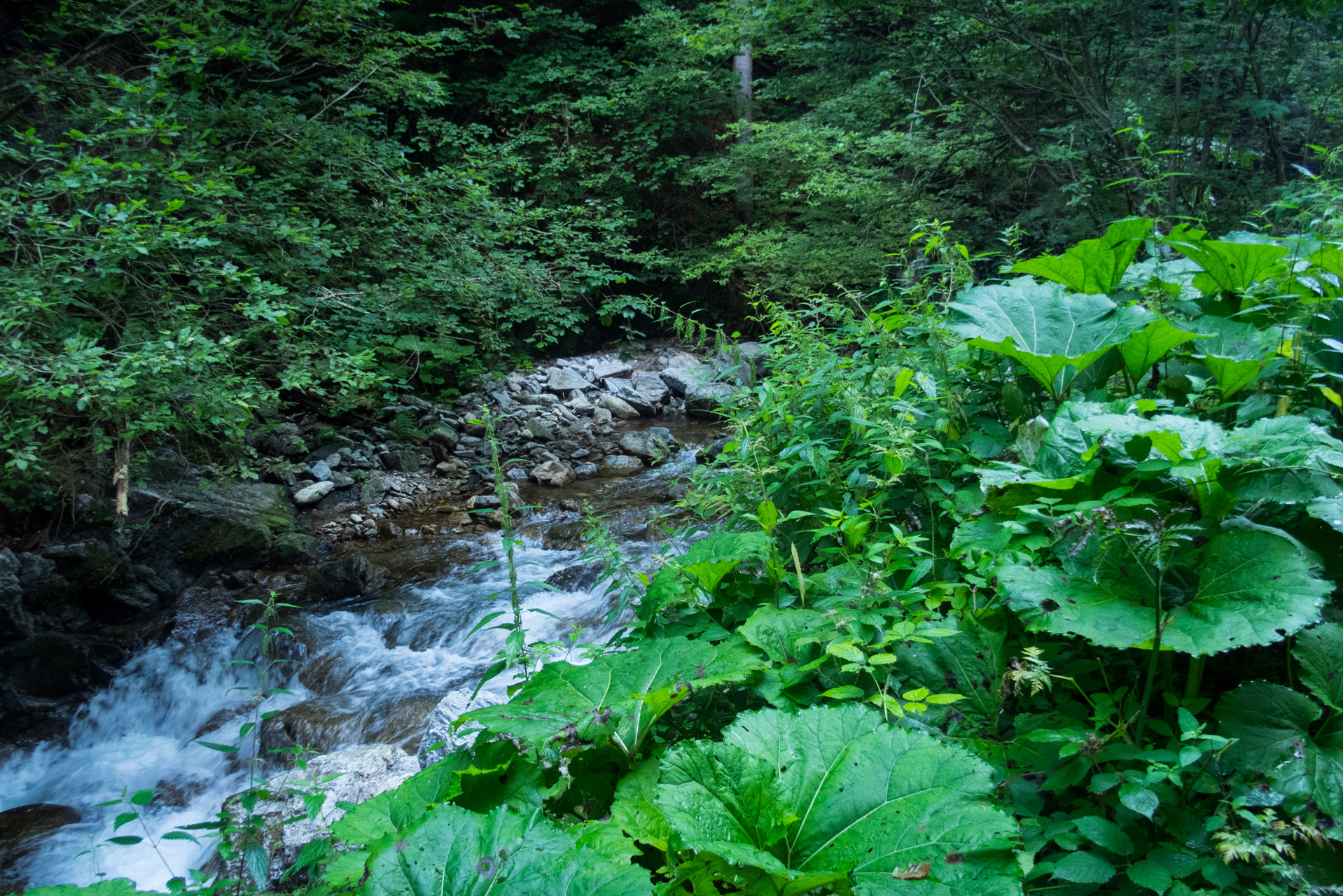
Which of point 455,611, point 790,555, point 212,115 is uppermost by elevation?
point 212,115

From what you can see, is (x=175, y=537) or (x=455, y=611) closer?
(x=455, y=611)

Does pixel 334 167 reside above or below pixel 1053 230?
above

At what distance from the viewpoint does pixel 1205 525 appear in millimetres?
1179

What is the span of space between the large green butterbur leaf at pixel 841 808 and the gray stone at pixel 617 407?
10.0 meters

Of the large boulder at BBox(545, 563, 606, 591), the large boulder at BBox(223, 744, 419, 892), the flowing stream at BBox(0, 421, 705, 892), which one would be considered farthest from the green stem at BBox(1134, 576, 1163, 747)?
the large boulder at BBox(545, 563, 606, 591)

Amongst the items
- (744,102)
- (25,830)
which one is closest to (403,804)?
(25,830)

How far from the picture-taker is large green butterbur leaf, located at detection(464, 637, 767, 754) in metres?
1.18

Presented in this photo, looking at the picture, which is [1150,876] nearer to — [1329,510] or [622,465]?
[1329,510]

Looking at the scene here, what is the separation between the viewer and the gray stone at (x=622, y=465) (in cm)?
857

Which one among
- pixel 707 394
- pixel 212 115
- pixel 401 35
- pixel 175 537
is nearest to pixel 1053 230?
pixel 707 394

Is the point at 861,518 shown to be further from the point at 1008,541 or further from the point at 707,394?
the point at 707,394

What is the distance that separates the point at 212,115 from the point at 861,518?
19.6ft

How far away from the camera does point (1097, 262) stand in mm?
1818

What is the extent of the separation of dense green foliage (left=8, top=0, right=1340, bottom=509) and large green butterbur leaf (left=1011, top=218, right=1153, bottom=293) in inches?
25.3
